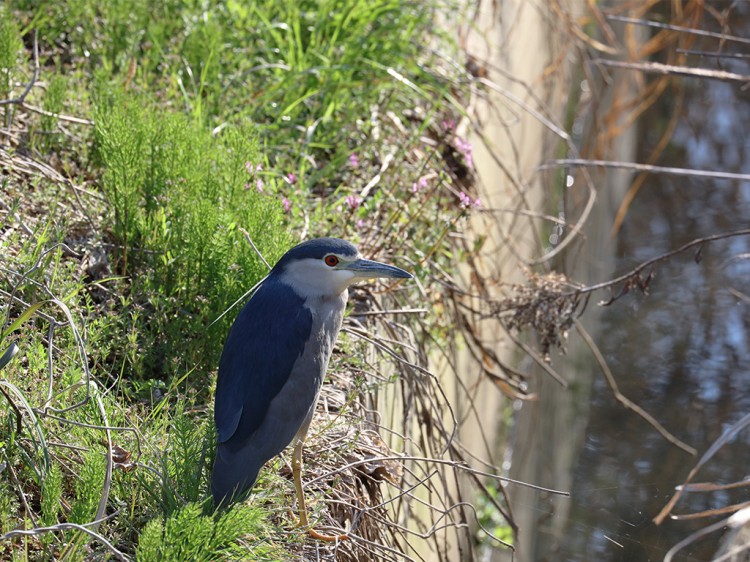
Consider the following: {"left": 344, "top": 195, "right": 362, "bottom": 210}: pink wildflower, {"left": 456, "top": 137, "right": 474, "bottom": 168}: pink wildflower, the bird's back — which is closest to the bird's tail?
the bird's back

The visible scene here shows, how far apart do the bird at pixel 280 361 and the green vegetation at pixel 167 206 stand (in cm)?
11

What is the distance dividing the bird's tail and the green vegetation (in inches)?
2.3

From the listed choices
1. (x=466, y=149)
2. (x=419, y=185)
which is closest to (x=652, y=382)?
(x=466, y=149)

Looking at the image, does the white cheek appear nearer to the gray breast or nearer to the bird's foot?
the gray breast

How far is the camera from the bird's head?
8.05 feet

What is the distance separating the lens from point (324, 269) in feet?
8.14

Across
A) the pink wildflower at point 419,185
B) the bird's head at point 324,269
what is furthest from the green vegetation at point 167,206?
the bird's head at point 324,269

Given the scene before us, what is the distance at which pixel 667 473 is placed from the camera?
400 centimetres

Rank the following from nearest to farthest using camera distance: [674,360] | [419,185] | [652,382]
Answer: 1. [419,185]
2. [652,382]
3. [674,360]

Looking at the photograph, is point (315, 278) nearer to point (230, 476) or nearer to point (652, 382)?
point (230, 476)

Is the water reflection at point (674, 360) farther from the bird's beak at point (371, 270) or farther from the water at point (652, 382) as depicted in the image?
the bird's beak at point (371, 270)

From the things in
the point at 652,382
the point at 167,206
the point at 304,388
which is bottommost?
the point at 652,382

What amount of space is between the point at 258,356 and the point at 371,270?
0.39 metres

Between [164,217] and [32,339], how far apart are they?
559 mm
